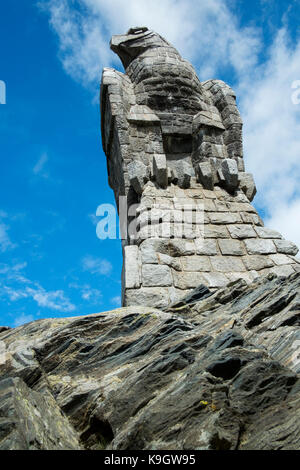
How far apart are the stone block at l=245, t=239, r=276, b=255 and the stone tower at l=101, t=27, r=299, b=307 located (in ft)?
0.05

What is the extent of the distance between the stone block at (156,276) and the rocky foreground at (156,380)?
135cm

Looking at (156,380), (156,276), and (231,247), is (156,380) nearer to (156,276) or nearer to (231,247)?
(156,276)

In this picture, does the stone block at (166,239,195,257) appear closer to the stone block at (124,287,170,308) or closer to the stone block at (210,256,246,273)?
the stone block at (210,256,246,273)

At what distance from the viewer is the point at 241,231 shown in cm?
741

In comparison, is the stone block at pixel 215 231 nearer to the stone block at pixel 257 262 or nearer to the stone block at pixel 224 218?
the stone block at pixel 224 218

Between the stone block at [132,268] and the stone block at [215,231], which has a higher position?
the stone block at [215,231]

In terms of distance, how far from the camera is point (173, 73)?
8984 millimetres

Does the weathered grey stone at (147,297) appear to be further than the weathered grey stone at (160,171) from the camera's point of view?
No

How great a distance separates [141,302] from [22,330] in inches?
66.5

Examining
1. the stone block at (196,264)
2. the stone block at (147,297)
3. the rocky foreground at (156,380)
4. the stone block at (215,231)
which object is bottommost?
the rocky foreground at (156,380)

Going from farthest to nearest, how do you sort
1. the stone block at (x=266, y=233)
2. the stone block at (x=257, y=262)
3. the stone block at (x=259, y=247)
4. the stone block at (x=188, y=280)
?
the stone block at (x=266, y=233) < the stone block at (x=259, y=247) < the stone block at (x=257, y=262) < the stone block at (x=188, y=280)

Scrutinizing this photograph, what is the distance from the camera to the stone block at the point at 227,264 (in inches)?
265

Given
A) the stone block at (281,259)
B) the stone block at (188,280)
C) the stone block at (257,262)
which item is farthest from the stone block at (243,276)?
the stone block at (281,259)
